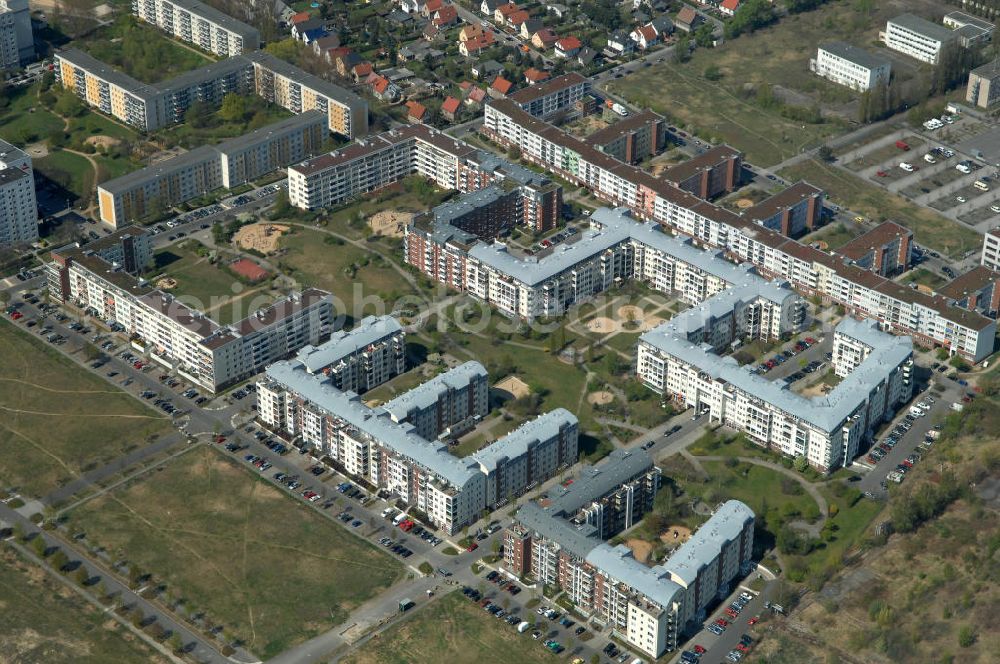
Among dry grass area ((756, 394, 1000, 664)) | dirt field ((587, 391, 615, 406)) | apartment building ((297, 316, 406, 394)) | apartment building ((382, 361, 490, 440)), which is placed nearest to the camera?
dry grass area ((756, 394, 1000, 664))

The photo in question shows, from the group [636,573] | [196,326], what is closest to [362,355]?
[196,326]

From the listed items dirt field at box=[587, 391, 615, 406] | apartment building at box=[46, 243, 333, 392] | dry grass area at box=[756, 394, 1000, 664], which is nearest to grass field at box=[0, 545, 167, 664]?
apartment building at box=[46, 243, 333, 392]

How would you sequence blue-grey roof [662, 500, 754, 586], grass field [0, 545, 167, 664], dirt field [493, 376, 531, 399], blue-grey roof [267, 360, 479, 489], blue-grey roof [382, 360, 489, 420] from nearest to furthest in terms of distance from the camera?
grass field [0, 545, 167, 664] < blue-grey roof [662, 500, 754, 586] < blue-grey roof [267, 360, 479, 489] < blue-grey roof [382, 360, 489, 420] < dirt field [493, 376, 531, 399]

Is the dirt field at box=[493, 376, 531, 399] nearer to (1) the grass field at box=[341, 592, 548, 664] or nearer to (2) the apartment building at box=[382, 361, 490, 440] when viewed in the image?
(2) the apartment building at box=[382, 361, 490, 440]

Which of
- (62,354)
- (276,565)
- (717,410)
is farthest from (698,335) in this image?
(62,354)

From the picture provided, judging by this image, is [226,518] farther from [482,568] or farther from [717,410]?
[717,410]

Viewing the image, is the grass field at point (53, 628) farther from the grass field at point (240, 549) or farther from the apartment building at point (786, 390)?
the apartment building at point (786, 390)

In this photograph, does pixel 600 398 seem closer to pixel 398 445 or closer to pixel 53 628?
pixel 398 445
